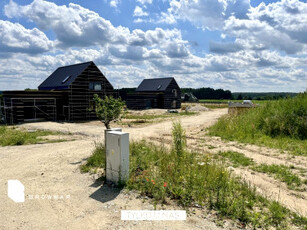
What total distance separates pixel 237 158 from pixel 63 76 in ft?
83.2

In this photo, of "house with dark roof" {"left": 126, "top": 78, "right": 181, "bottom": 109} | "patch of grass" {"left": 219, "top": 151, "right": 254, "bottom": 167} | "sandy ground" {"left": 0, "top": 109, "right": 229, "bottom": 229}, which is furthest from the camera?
"house with dark roof" {"left": 126, "top": 78, "right": 181, "bottom": 109}

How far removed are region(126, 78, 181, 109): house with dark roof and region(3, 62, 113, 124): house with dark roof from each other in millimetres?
15432

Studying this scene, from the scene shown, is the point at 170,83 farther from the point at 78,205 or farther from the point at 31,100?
the point at 78,205

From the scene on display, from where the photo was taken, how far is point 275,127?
13180 mm

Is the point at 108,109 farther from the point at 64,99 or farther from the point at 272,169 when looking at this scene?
the point at 64,99

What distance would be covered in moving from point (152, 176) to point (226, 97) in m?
100

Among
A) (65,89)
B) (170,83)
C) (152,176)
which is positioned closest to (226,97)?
(170,83)

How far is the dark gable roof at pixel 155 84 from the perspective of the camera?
150ft

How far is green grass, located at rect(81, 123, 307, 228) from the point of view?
4.62 m

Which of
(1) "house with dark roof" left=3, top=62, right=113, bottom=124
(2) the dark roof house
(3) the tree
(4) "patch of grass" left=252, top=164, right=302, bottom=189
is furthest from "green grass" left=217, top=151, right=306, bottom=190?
(2) the dark roof house

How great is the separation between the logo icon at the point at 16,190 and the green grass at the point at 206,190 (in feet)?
6.21

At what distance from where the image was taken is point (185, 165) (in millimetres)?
7203

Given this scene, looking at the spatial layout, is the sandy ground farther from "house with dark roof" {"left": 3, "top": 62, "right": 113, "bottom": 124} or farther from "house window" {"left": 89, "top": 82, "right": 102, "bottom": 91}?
"house window" {"left": 89, "top": 82, "right": 102, "bottom": 91}

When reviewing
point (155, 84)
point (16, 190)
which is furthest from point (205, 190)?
point (155, 84)
